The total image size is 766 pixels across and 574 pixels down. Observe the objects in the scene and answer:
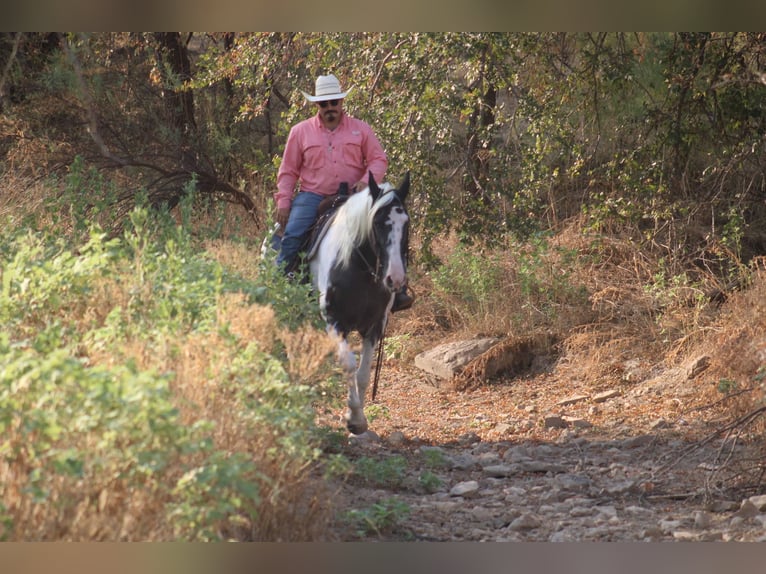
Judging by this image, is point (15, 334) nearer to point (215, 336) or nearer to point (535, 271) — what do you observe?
point (215, 336)

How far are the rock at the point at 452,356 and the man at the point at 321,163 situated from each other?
7.91 feet

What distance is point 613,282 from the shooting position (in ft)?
35.7

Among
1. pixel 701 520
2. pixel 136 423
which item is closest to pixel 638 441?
pixel 701 520

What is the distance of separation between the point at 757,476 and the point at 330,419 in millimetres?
3432

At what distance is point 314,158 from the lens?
8266mm

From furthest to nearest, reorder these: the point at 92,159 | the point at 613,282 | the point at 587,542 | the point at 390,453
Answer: the point at 92,159 → the point at 613,282 → the point at 390,453 → the point at 587,542

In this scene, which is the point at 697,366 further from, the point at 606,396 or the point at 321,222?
the point at 321,222

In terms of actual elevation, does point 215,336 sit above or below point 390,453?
above

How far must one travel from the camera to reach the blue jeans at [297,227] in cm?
821

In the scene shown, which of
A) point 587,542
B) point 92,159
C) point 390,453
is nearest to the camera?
point 587,542

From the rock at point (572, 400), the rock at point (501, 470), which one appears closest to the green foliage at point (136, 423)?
the rock at point (501, 470)

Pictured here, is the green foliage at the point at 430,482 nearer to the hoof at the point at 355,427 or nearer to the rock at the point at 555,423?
the hoof at the point at 355,427

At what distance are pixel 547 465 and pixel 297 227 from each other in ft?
9.34

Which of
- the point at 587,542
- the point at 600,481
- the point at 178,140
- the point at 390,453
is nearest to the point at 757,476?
the point at 600,481
